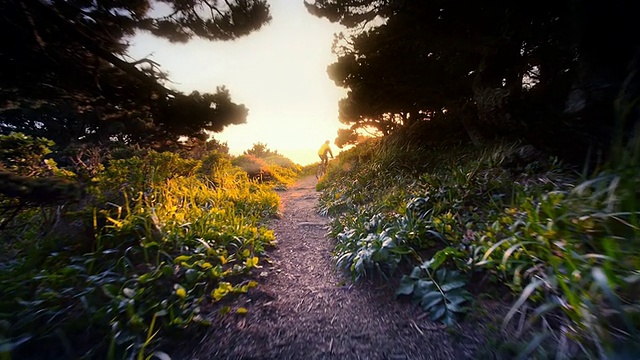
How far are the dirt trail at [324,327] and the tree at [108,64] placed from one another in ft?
9.25

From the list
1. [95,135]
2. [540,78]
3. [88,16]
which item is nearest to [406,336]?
[88,16]

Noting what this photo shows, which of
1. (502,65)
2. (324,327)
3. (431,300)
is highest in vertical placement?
(502,65)

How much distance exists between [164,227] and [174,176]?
174 centimetres

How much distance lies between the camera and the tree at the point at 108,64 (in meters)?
2.37

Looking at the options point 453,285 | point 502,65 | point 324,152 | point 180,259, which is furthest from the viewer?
point 324,152

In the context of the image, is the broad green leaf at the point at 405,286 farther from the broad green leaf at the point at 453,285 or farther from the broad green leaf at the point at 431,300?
the broad green leaf at the point at 453,285

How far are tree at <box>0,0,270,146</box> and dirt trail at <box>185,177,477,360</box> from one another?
2.82m

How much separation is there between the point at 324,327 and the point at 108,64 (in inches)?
158

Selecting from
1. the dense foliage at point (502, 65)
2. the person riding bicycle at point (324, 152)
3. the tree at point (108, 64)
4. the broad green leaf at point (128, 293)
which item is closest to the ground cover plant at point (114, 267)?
the broad green leaf at point (128, 293)

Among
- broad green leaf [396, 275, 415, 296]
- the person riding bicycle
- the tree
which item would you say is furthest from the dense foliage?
the person riding bicycle

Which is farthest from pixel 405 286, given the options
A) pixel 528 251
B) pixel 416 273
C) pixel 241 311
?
pixel 241 311

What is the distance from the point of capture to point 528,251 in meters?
1.62

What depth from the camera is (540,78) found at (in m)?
4.36

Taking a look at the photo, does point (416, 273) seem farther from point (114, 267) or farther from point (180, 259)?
point (114, 267)
